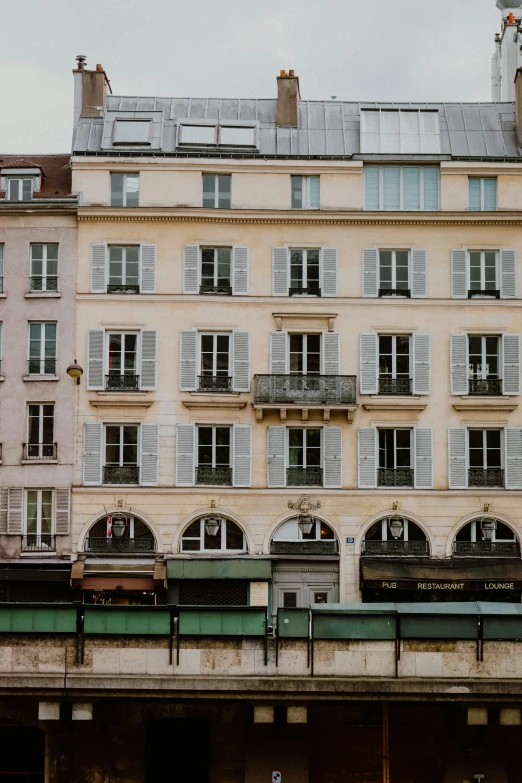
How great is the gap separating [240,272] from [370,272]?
15.2ft

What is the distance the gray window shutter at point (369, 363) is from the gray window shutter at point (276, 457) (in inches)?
129

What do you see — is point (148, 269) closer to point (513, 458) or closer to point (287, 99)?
point (287, 99)

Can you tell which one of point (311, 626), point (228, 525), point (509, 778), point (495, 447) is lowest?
point (509, 778)

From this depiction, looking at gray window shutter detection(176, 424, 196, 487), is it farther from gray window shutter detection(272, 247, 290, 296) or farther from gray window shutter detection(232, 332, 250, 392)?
gray window shutter detection(272, 247, 290, 296)

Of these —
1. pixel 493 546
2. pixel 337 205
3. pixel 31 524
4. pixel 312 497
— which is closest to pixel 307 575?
pixel 312 497

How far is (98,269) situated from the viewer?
4091 centimetres

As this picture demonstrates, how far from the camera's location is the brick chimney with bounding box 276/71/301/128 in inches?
1699

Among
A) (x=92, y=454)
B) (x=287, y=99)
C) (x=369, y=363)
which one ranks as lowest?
(x=92, y=454)

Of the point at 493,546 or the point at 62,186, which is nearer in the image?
the point at 493,546

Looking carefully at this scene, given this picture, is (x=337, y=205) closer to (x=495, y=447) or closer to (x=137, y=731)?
(x=495, y=447)

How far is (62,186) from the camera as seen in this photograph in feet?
140

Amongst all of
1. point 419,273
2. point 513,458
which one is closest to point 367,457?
point 513,458

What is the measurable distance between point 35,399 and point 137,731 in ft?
57.6

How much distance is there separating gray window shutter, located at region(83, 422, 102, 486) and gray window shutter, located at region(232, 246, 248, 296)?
6.84 m
